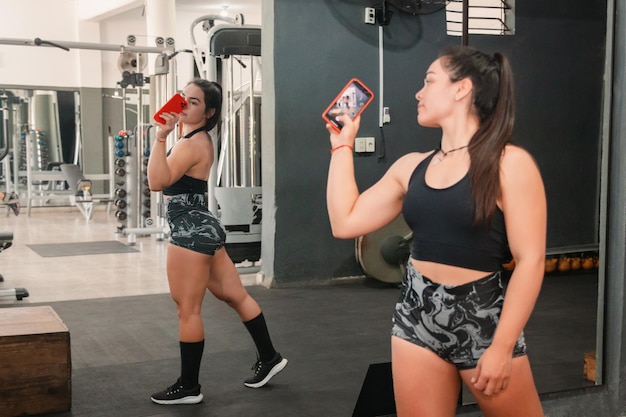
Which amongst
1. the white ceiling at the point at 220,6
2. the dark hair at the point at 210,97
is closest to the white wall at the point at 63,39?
the white ceiling at the point at 220,6

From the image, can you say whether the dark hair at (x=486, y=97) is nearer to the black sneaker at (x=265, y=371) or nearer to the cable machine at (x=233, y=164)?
the black sneaker at (x=265, y=371)

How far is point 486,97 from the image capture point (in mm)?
1588

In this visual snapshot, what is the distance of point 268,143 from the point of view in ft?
17.8

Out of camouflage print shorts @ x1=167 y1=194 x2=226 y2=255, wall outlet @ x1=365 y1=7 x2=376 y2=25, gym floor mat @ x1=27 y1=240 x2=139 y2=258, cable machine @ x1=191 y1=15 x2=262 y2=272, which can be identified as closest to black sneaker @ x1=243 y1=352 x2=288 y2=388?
camouflage print shorts @ x1=167 y1=194 x2=226 y2=255

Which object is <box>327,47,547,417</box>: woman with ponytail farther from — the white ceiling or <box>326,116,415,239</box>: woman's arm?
the white ceiling

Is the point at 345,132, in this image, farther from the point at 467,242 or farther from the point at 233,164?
the point at 233,164

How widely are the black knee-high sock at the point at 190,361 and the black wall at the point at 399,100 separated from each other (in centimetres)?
251

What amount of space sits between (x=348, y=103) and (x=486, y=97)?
0.30 meters

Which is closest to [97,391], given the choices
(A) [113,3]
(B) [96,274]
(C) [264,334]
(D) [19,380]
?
(D) [19,380]

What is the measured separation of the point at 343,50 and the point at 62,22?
25.9ft

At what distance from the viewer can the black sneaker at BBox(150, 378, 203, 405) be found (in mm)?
2912

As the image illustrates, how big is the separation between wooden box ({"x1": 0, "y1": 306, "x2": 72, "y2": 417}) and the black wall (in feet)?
8.83

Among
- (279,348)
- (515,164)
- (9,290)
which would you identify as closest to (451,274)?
(515,164)

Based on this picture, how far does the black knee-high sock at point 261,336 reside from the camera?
9.98 ft
